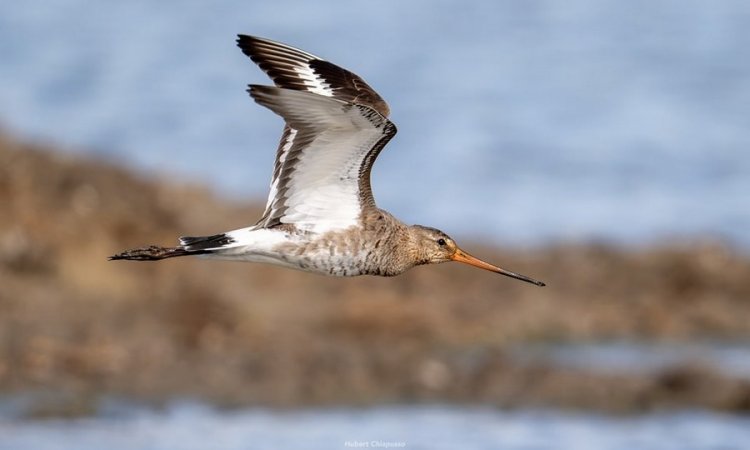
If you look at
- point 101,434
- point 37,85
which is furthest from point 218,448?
point 37,85

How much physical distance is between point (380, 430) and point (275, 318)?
3.01 metres

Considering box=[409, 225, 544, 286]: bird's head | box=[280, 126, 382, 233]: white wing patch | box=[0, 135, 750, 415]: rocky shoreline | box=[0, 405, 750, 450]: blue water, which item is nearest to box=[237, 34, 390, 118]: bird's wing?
box=[280, 126, 382, 233]: white wing patch

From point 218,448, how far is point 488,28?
27.0m

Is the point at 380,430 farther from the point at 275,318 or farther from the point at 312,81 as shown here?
the point at 312,81

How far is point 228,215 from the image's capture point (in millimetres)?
20219

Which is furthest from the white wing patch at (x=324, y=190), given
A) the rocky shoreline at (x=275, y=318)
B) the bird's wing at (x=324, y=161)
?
the rocky shoreline at (x=275, y=318)

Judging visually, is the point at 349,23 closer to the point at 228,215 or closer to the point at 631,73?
the point at 631,73

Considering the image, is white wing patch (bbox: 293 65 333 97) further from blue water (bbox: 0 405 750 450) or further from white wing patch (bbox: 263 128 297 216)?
blue water (bbox: 0 405 750 450)

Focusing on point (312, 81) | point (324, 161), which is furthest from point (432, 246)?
point (312, 81)

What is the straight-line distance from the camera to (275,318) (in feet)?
59.4

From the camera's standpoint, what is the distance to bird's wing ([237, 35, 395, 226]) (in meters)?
10.1

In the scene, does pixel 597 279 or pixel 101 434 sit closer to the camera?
pixel 101 434

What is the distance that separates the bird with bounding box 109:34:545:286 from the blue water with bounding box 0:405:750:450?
16.1 ft

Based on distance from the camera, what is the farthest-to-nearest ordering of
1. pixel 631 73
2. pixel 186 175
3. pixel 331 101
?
pixel 631 73 < pixel 186 175 < pixel 331 101
